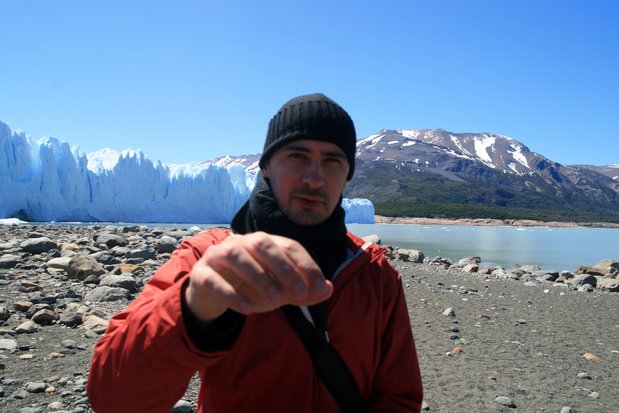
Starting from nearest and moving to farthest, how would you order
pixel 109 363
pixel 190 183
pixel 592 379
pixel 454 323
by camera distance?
pixel 109 363 < pixel 592 379 < pixel 454 323 < pixel 190 183

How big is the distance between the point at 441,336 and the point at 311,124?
173 inches

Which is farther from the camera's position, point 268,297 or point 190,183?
point 190,183

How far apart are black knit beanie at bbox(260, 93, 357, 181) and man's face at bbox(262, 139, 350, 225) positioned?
23 millimetres

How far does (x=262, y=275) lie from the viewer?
2.42 feet

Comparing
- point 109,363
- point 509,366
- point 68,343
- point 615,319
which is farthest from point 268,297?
point 615,319

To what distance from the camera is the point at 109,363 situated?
1.03m

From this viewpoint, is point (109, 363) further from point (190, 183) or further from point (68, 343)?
point (190, 183)

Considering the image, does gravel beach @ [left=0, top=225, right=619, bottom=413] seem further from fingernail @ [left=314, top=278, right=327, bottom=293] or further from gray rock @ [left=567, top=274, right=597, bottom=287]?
fingernail @ [left=314, top=278, right=327, bottom=293]

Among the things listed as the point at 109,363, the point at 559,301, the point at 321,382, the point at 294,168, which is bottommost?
the point at 559,301

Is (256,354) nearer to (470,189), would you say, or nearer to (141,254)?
(141,254)

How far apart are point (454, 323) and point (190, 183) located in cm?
2985

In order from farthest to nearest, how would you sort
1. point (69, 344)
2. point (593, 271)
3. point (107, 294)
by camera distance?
point (593, 271), point (107, 294), point (69, 344)

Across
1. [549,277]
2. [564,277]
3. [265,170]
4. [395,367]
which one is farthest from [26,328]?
[564,277]

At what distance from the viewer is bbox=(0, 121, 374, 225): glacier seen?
24.3 meters
